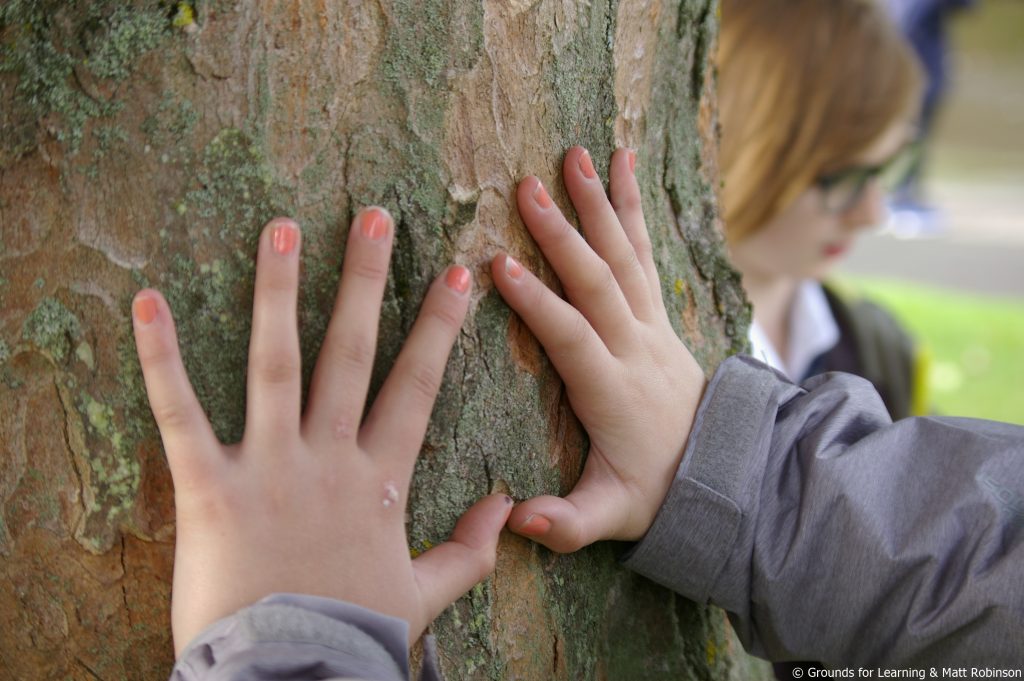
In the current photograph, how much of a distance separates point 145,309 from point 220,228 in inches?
4.9

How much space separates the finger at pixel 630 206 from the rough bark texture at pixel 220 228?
3.4 inches

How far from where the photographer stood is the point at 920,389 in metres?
3.41

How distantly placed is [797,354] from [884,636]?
2.14 m

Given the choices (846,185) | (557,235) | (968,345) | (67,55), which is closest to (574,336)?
(557,235)

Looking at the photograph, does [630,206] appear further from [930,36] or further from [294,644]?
[930,36]

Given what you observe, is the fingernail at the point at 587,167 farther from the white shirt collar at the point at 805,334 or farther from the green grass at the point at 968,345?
the green grass at the point at 968,345

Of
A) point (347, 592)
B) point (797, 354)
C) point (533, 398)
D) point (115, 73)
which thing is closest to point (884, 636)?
point (533, 398)

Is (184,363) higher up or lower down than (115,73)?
lower down

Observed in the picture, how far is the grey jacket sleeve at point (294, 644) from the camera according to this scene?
0.99 meters

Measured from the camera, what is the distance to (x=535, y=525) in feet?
3.97

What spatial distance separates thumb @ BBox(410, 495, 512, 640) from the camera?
1116mm

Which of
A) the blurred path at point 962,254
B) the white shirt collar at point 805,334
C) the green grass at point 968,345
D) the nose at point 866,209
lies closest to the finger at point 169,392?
the white shirt collar at point 805,334

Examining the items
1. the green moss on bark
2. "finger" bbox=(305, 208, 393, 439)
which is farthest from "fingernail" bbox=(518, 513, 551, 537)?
the green moss on bark

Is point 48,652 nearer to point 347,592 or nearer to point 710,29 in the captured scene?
point 347,592
